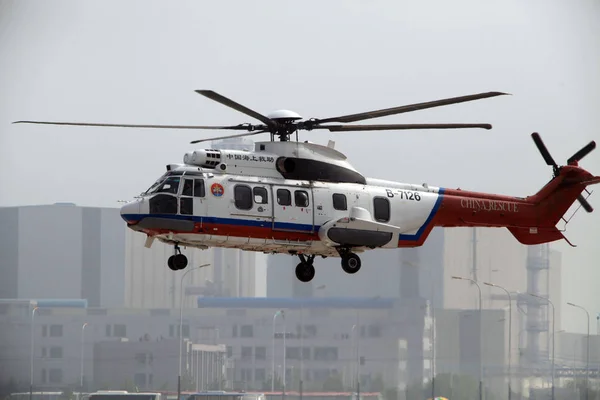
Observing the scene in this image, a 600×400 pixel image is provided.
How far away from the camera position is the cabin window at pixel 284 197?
31.6 metres

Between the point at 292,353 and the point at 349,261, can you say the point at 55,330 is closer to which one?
the point at 292,353

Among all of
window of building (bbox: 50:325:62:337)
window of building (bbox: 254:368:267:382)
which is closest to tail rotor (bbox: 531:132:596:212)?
window of building (bbox: 254:368:267:382)

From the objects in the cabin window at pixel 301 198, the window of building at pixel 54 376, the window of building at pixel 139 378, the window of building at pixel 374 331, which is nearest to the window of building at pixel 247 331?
the window of building at pixel 139 378

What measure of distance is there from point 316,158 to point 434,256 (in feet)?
192

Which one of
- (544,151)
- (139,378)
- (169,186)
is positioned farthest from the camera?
(139,378)

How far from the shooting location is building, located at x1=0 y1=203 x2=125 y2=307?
106500 mm

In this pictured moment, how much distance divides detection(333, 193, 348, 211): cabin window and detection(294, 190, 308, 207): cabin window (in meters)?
0.83

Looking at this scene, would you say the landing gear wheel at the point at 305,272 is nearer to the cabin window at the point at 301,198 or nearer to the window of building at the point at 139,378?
the cabin window at the point at 301,198

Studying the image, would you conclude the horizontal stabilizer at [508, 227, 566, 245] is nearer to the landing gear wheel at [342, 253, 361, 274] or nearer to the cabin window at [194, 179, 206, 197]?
the landing gear wheel at [342, 253, 361, 274]

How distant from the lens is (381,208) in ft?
109

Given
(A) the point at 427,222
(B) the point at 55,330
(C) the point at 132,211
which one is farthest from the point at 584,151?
(B) the point at 55,330

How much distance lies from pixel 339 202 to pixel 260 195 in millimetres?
2201

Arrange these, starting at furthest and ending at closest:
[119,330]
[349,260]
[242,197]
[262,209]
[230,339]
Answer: [230,339]
[119,330]
[349,260]
[262,209]
[242,197]

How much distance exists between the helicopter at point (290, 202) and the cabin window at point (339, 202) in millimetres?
25
